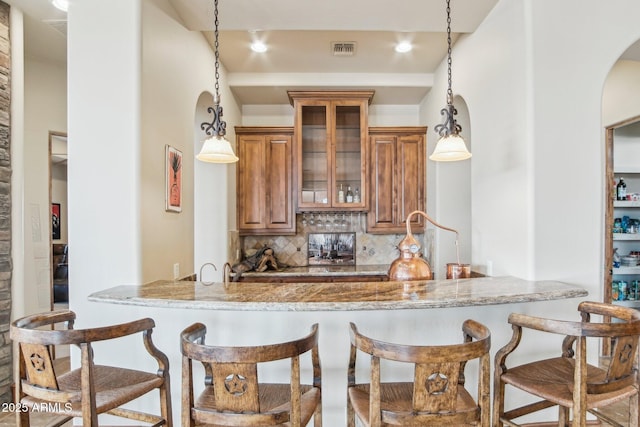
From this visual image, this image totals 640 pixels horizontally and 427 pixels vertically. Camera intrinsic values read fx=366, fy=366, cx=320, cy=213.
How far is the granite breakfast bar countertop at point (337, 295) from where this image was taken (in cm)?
164

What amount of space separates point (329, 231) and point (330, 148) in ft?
3.39

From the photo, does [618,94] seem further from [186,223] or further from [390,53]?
[186,223]

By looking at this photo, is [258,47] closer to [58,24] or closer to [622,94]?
[58,24]

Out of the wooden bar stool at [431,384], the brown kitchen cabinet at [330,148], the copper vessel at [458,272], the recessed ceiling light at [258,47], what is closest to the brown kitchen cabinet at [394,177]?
the brown kitchen cabinet at [330,148]

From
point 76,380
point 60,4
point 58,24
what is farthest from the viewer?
point 58,24

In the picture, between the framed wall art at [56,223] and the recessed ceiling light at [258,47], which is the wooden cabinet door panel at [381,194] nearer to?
the recessed ceiling light at [258,47]

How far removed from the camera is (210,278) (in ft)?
12.1

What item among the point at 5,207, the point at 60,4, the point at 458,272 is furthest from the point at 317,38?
the point at 5,207

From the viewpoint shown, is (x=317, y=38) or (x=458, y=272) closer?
Answer: (x=458, y=272)

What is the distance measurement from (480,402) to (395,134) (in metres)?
3.27

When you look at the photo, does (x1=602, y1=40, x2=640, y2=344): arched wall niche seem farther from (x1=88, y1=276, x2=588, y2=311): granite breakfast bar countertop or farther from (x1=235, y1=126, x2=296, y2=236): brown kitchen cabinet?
(x1=235, y1=126, x2=296, y2=236): brown kitchen cabinet

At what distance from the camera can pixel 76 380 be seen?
5.31 ft

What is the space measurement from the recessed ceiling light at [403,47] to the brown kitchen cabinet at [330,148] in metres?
0.63

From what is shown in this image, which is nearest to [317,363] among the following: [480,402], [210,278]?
[480,402]
